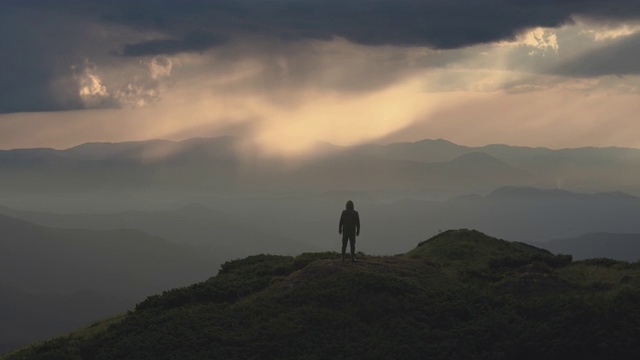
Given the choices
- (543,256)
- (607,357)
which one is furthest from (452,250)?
(607,357)

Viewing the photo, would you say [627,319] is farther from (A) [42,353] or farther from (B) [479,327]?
(A) [42,353]

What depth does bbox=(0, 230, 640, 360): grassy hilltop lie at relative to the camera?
28484mm

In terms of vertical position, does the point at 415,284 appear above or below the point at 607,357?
above

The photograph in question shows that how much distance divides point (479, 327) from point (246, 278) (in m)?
15.7

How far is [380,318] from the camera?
31.1 metres

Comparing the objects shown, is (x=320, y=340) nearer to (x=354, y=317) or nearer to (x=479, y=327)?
(x=354, y=317)

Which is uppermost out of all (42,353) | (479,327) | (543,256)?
(543,256)

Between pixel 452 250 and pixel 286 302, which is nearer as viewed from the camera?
pixel 286 302

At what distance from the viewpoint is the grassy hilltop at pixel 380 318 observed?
28.5 m

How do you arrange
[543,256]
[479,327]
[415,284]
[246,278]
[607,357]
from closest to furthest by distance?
[607,357] < [479,327] < [415,284] < [246,278] < [543,256]

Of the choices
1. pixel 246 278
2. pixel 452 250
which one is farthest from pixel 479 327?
pixel 452 250

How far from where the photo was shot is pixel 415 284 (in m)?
34.9

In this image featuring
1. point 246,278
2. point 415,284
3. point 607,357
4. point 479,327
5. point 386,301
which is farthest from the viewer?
point 246,278

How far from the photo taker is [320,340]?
29141 mm
